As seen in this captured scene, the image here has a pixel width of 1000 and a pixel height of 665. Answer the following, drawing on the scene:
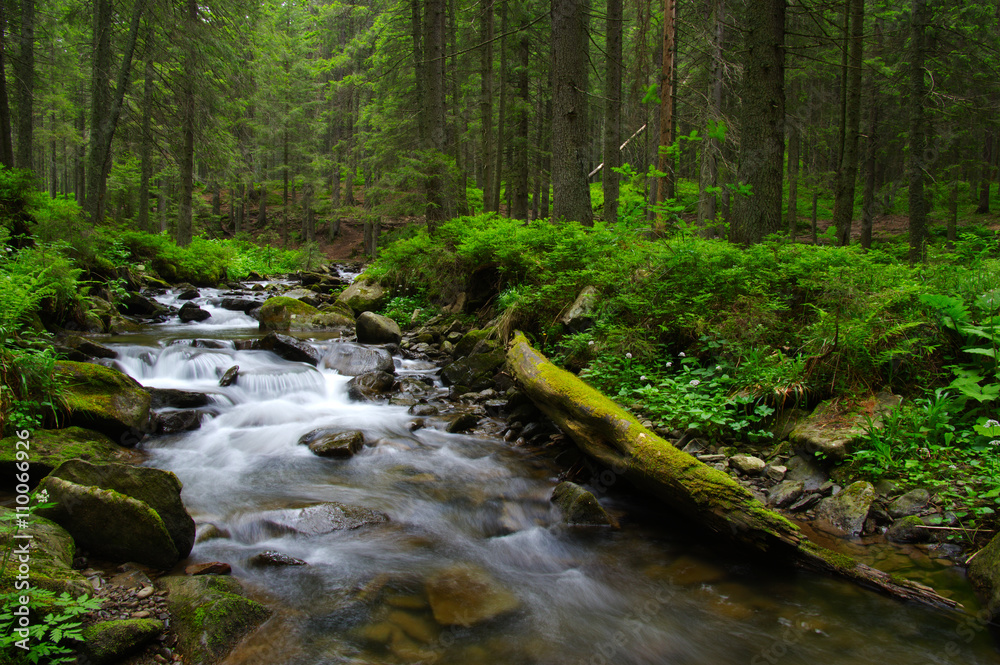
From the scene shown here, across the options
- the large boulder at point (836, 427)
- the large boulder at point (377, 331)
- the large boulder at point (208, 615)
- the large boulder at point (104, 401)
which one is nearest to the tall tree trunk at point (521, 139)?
the large boulder at point (377, 331)

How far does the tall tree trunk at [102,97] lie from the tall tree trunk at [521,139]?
38.3 ft

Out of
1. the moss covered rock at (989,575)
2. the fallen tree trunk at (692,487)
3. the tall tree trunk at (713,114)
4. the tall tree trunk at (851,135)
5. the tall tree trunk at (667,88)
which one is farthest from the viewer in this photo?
the tall tree trunk at (713,114)

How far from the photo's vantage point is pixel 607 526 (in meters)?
4.81

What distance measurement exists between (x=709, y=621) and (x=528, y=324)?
5527 mm

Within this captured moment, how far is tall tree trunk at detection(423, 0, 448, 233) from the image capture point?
13.2 meters

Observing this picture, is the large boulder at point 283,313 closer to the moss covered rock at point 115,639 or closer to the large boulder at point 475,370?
the large boulder at point 475,370

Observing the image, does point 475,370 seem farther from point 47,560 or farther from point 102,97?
point 102,97

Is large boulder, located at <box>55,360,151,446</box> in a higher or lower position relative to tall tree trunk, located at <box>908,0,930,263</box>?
lower

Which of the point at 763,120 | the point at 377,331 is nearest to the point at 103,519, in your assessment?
the point at 377,331

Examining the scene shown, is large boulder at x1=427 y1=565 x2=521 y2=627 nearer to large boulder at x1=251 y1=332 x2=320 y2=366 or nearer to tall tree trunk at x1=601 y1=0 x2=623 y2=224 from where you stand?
large boulder at x1=251 y1=332 x2=320 y2=366

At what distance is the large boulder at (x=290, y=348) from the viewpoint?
976cm

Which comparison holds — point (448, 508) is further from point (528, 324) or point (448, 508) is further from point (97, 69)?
point (97, 69)

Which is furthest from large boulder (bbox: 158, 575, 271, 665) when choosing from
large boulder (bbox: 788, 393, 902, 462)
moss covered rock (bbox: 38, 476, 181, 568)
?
large boulder (bbox: 788, 393, 902, 462)

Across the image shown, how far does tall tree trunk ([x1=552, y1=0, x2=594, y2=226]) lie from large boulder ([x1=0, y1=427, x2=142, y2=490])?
26.6 ft
